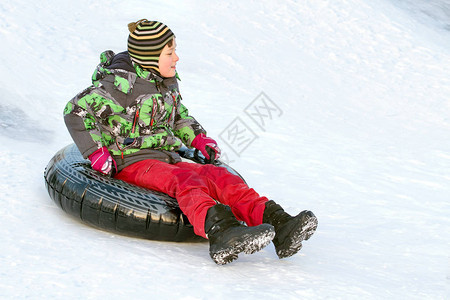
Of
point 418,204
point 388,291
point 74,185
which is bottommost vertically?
point 74,185

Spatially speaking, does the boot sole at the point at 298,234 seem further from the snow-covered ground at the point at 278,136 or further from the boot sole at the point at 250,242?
the boot sole at the point at 250,242

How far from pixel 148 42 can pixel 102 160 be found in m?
0.67

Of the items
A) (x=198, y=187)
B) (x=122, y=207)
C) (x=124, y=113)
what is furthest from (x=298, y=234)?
(x=124, y=113)

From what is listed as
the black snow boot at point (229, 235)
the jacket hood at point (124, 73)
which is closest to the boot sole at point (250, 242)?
the black snow boot at point (229, 235)

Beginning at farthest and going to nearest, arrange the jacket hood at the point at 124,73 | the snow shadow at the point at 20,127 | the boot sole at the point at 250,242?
the snow shadow at the point at 20,127 → the jacket hood at the point at 124,73 → the boot sole at the point at 250,242

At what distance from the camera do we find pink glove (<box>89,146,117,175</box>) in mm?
3025

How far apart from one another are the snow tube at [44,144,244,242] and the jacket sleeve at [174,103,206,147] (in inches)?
25.3

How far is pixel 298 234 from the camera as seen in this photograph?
8.81 ft

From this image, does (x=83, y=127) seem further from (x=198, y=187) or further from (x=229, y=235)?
(x=229, y=235)

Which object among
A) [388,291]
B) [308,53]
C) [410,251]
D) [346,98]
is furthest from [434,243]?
[308,53]

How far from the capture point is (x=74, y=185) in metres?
3.03

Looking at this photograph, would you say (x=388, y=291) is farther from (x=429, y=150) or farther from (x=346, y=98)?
(x=346, y=98)

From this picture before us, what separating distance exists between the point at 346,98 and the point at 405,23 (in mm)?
2792

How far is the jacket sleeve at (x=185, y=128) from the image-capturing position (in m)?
3.56
